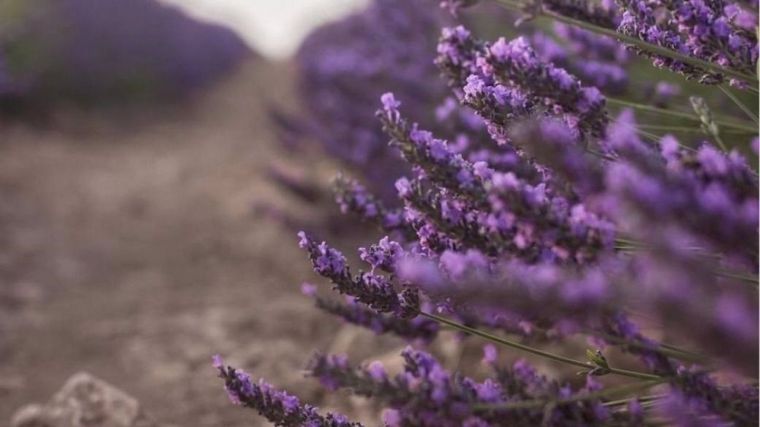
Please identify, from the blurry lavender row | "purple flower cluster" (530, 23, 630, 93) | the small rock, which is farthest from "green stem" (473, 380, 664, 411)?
the blurry lavender row

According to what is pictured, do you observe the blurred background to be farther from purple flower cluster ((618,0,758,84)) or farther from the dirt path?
purple flower cluster ((618,0,758,84))

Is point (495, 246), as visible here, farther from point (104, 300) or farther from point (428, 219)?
point (104, 300)

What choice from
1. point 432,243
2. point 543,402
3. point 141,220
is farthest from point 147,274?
point 543,402

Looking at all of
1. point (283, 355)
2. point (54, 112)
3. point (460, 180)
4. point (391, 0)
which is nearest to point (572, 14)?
point (460, 180)

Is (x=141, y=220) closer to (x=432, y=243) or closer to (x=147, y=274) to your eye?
(x=147, y=274)

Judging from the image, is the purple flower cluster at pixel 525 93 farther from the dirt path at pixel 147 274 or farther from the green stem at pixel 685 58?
the dirt path at pixel 147 274

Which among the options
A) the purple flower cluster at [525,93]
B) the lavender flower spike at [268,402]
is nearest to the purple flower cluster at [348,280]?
the lavender flower spike at [268,402]
